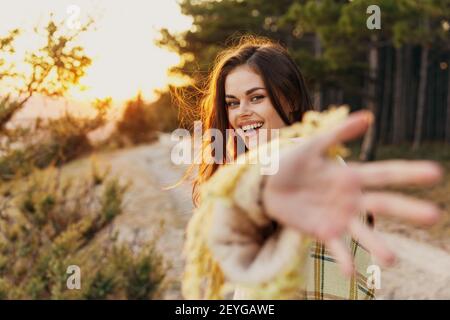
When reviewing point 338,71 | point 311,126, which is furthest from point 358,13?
point 311,126

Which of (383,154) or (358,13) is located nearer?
(358,13)

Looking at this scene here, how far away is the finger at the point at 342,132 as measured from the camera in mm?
752

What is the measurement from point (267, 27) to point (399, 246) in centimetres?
861

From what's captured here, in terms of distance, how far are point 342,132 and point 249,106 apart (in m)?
1.00

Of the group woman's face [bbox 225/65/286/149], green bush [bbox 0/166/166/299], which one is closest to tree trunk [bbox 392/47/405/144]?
green bush [bbox 0/166/166/299]

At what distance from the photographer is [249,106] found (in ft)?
5.73

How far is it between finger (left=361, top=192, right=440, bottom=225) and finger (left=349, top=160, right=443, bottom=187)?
21 mm

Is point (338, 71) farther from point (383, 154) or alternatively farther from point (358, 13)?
point (383, 154)

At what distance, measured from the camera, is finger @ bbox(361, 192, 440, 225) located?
0.70m

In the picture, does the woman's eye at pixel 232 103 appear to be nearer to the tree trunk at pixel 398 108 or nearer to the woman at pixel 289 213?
the woman at pixel 289 213

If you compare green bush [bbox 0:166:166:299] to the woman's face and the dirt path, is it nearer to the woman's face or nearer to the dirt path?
the dirt path

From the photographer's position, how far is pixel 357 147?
18719 mm

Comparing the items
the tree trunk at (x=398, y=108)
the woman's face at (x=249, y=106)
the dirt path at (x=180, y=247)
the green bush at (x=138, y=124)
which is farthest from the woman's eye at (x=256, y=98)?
the green bush at (x=138, y=124)

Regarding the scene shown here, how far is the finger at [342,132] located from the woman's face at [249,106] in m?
0.95
